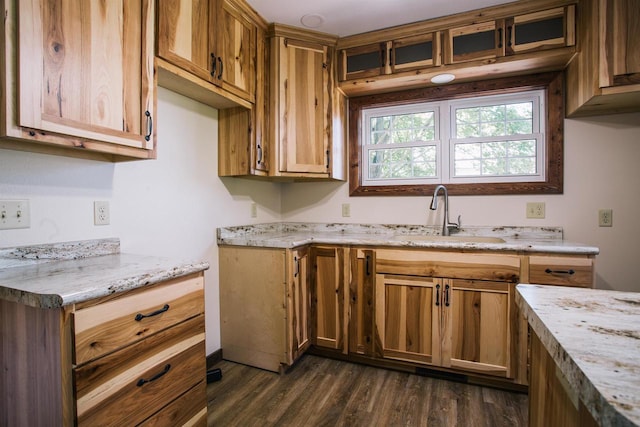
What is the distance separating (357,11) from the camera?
6.95ft

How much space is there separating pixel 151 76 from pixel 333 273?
5.34ft

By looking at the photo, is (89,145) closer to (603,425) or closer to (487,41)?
(603,425)

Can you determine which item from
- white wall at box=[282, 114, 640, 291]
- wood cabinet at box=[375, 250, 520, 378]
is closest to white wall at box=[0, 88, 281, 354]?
wood cabinet at box=[375, 250, 520, 378]

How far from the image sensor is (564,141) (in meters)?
2.22

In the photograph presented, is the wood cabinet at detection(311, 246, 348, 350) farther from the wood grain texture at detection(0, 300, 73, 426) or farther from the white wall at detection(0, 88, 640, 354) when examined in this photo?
the wood grain texture at detection(0, 300, 73, 426)

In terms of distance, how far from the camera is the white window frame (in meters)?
2.32

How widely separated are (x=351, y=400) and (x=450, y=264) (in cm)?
103

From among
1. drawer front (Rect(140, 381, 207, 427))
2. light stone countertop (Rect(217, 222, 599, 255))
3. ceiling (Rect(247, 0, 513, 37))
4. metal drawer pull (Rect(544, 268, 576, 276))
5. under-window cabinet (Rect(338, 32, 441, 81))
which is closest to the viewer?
drawer front (Rect(140, 381, 207, 427))

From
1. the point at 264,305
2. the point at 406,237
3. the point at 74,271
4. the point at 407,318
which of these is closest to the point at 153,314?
the point at 74,271

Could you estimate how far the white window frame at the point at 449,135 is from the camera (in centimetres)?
232

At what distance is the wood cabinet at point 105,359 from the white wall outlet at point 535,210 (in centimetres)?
231

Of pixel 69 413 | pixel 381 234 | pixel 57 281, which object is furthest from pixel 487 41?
pixel 69 413

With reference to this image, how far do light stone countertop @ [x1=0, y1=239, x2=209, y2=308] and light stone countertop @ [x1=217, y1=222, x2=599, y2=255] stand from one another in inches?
32.7

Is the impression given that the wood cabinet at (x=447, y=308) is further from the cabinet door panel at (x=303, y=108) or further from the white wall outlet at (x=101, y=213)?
the white wall outlet at (x=101, y=213)
